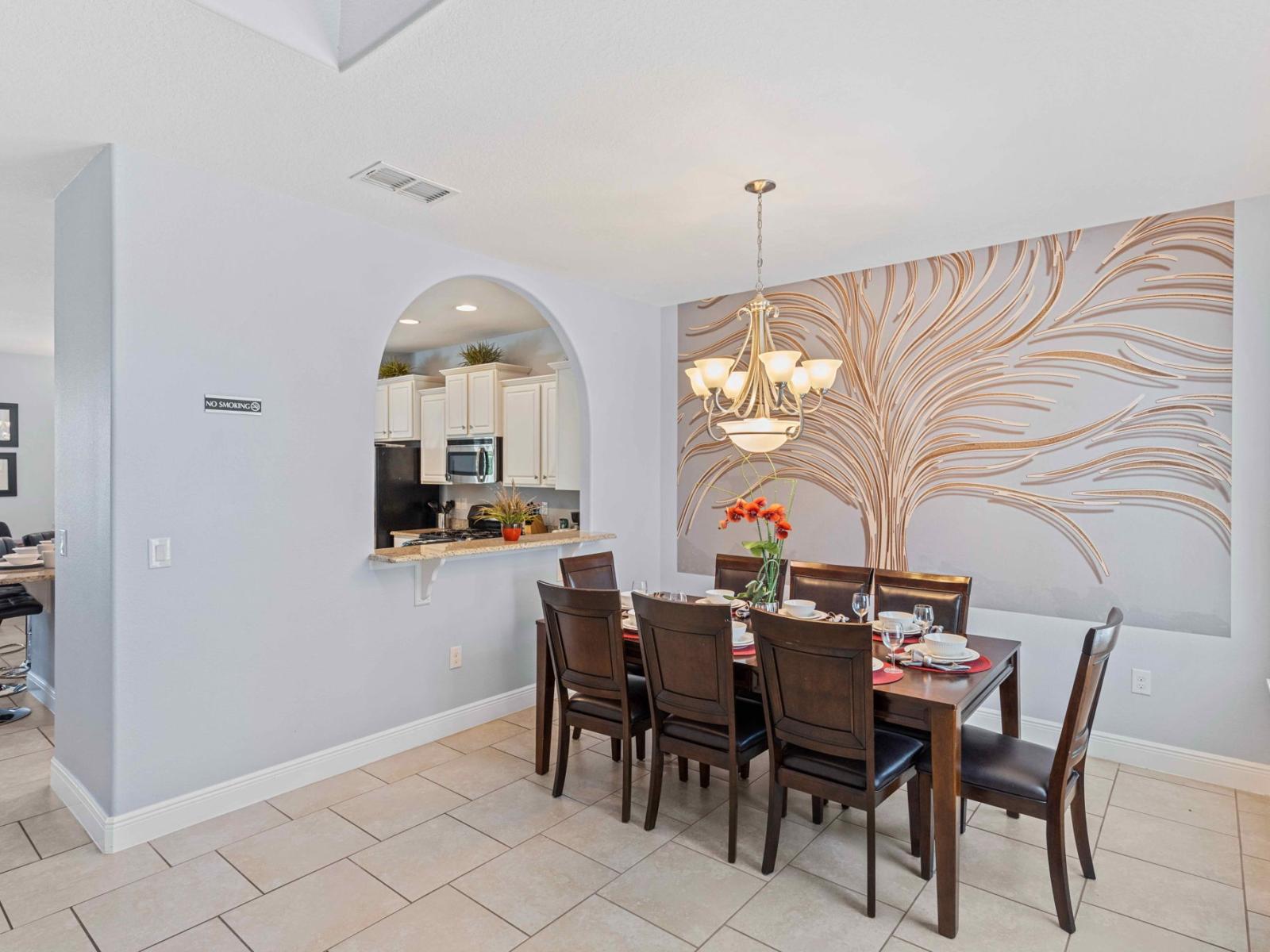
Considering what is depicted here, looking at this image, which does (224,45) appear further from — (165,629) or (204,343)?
(165,629)

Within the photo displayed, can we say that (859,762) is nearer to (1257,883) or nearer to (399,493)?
(1257,883)

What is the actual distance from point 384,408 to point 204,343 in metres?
4.36

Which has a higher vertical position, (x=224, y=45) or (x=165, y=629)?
(x=224, y=45)

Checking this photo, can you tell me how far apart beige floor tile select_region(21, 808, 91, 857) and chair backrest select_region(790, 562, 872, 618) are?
10.3 feet

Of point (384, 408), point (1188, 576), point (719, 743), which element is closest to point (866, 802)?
point (719, 743)

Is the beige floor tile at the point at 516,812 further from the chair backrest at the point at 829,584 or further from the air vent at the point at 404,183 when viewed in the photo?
the air vent at the point at 404,183

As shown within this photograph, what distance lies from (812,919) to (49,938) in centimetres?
229

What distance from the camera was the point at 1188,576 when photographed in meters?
3.34

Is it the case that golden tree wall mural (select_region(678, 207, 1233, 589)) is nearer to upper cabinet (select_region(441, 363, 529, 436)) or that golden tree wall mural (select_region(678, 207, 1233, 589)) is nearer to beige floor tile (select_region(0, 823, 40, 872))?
upper cabinet (select_region(441, 363, 529, 436))

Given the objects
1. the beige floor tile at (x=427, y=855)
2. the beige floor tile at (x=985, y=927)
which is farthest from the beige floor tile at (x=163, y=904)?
the beige floor tile at (x=985, y=927)

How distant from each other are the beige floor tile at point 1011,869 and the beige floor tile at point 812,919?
421 mm

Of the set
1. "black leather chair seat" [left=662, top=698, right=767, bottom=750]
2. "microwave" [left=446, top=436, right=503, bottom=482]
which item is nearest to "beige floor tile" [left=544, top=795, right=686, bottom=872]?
"black leather chair seat" [left=662, top=698, right=767, bottom=750]

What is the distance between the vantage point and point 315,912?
2314mm

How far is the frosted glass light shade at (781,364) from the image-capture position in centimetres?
293
